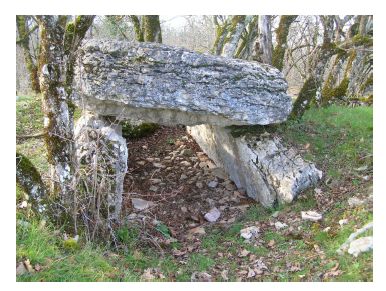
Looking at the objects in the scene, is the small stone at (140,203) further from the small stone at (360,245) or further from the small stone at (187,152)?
the small stone at (360,245)

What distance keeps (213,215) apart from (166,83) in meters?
2.16

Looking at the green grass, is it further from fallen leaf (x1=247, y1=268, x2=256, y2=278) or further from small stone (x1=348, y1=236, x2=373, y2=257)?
fallen leaf (x1=247, y1=268, x2=256, y2=278)

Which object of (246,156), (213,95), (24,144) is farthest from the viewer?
(24,144)

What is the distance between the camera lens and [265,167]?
6.63 metres

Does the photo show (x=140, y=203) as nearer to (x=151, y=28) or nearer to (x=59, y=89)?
(x=59, y=89)

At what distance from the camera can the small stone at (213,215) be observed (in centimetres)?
654

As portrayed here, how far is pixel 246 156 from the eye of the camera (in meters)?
6.86

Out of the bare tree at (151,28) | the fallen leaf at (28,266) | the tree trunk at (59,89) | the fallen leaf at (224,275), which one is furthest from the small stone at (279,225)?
the bare tree at (151,28)

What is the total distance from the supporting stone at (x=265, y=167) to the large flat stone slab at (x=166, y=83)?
614mm

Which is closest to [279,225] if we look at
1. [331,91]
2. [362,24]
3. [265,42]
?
[265,42]

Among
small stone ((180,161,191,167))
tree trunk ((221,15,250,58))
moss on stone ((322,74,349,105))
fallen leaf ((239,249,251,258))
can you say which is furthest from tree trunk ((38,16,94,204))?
A: moss on stone ((322,74,349,105))
